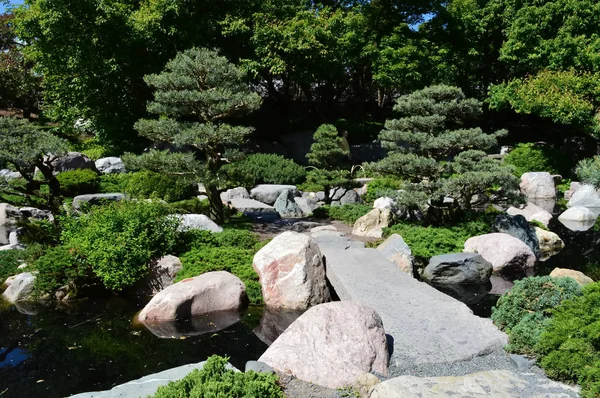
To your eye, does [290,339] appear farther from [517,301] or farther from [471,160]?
[471,160]

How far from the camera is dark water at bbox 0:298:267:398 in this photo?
19.2 ft

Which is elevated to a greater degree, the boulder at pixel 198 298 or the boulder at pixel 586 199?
the boulder at pixel 198 298

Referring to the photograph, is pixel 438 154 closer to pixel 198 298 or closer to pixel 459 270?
pixel 459 270

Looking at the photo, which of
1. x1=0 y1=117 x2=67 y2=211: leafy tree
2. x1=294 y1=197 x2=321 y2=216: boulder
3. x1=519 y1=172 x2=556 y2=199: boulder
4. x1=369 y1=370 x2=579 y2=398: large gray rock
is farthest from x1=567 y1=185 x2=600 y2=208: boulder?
x1=0 y1=117 x2=67 y2=211: leafy tree

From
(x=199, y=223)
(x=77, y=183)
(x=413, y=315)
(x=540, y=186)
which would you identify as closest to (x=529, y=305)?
(x=413, y=315)

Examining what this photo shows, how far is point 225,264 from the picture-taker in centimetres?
908

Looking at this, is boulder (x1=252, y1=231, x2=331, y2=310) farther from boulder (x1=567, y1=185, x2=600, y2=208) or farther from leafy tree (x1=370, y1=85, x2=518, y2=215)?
boulder (x1=567, y1=185, x2=600, y2=208)

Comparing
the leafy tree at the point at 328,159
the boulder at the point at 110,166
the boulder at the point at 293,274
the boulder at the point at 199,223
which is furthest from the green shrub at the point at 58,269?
the boulder at the point at 110,166

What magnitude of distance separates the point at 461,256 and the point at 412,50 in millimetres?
15467

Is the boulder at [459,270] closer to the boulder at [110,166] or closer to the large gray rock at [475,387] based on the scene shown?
the large gray rock at [475,387]

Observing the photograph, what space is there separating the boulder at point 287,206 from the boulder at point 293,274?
270 inches

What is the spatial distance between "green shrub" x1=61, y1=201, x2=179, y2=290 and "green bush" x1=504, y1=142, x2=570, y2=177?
1793cm

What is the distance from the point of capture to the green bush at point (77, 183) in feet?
51.9

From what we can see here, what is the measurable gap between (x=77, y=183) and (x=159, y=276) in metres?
8.44
